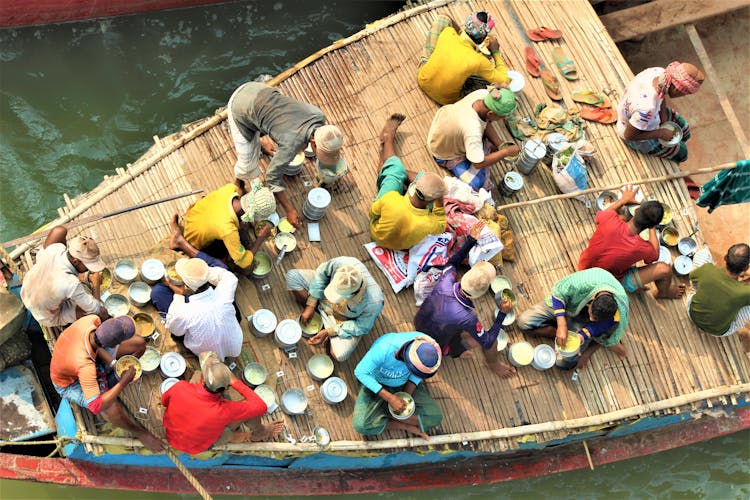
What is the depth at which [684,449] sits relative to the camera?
8.74 m

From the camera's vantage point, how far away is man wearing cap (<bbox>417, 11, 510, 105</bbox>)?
7.41 metres

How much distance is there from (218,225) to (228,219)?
108 millimetres

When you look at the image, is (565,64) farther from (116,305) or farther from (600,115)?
(116,305)

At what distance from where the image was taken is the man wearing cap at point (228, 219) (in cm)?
594

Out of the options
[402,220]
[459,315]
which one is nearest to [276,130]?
[402,220]

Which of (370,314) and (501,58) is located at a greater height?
(501,58)

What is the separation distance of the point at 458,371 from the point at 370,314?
1.18 meters

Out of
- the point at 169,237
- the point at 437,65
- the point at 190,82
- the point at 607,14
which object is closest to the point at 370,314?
the point at 169,237

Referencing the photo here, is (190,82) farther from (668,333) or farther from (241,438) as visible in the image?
(668,333)

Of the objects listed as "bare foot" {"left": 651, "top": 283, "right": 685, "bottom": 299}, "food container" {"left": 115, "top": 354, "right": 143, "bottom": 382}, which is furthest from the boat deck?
"food container" {"left": 115, "top": 354, "right": 143, "bottom": 382}

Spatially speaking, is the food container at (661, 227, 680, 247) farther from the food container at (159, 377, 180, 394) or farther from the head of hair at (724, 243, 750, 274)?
the food container at (159, 377, 180, 394)

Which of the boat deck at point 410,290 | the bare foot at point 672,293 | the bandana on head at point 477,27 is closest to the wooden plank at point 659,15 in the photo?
the boat deck at point 410,290

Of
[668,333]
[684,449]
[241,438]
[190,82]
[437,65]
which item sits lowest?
[684,449]

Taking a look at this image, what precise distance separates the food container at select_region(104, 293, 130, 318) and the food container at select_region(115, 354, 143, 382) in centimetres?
50
